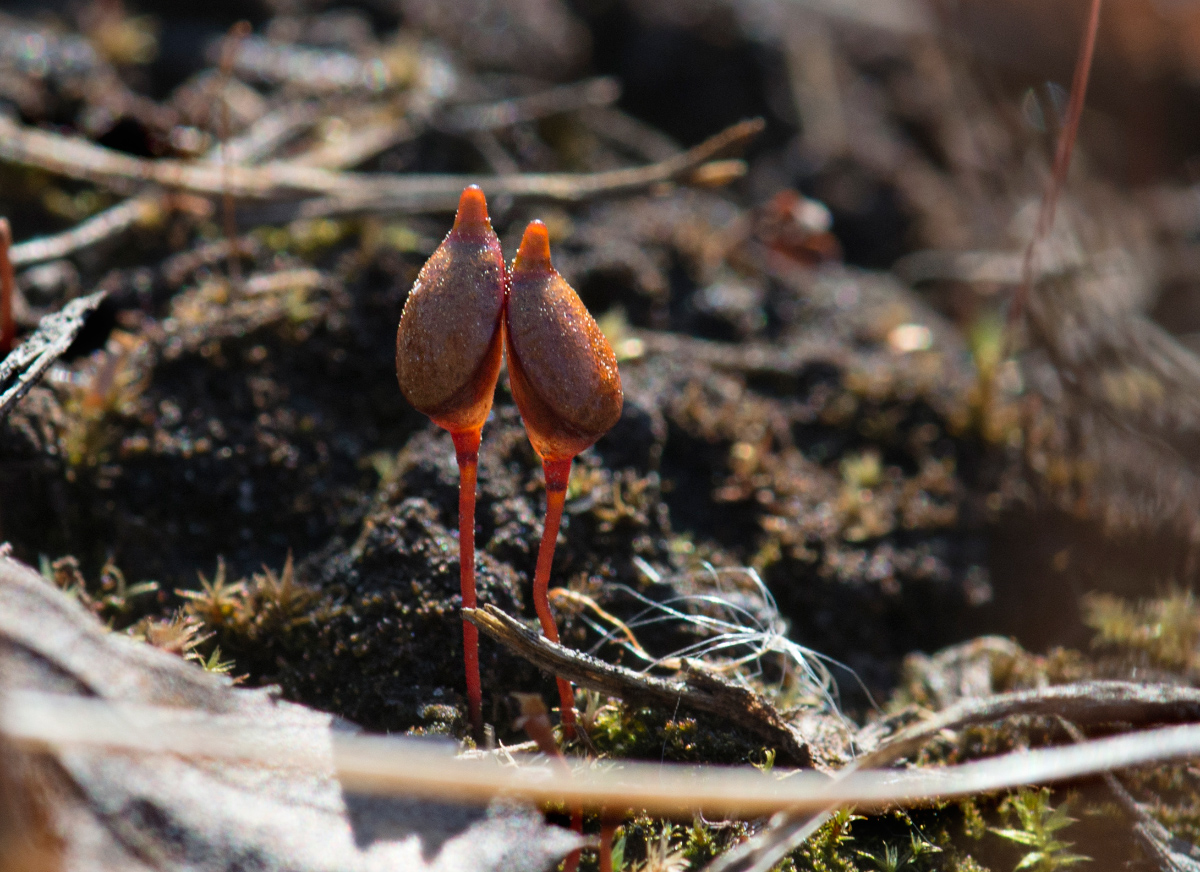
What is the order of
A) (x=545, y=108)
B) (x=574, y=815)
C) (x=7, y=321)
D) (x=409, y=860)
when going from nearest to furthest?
(x=409, y=860), (x=574, y=815), (x=7, y=321), (x=545, y=108)

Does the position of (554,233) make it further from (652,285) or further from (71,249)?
(71,249)

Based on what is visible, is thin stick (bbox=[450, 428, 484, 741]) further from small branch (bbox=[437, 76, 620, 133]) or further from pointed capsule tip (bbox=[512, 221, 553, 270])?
A: small branch (bbox=[437, 76, 620, 133])

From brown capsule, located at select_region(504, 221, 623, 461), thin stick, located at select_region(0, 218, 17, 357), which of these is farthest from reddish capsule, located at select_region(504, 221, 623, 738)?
thin stick, located at select_region(0, 218, 17, 357)

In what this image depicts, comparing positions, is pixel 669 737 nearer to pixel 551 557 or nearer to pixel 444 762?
pixel 551 557

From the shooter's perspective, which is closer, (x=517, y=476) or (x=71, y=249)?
(x=517, y=476)

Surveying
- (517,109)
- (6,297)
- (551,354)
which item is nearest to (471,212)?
(551,354)

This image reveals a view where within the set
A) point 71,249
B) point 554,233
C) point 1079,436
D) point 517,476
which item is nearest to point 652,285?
point 554,233
